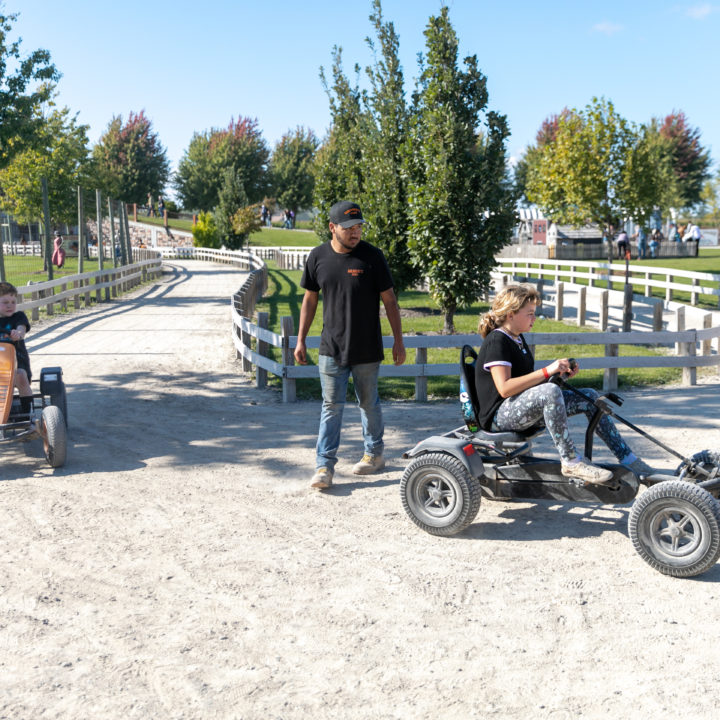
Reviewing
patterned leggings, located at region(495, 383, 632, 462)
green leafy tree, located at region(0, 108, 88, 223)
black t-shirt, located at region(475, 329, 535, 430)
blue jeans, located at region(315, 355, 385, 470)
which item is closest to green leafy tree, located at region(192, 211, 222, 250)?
green leafy tree, located at region(0, 108, 88, 223)

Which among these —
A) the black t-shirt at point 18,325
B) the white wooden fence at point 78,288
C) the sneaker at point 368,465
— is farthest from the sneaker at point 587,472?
the white wooden fence at point 78,288

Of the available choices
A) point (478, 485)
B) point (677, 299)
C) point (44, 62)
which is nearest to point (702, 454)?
point (478, 485)

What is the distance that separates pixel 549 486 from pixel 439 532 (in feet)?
2.31

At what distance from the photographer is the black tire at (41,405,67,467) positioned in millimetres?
6227

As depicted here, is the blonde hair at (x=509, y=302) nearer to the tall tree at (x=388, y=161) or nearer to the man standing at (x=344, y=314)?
the man standing at (x=344, y=314)

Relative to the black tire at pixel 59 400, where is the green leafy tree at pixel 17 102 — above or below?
above

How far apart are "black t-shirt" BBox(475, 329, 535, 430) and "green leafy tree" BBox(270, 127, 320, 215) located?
7272 cm

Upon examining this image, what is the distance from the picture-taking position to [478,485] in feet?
15.9

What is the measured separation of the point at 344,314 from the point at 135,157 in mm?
76371

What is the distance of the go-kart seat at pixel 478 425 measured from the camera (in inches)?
195

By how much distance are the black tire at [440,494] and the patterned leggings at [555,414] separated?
417mm

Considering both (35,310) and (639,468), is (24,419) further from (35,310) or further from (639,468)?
(35,310)

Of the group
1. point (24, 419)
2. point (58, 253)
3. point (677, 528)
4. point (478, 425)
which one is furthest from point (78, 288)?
point (677, 528)

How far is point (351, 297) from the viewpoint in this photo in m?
5.82
